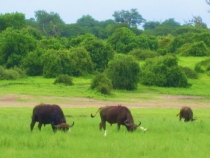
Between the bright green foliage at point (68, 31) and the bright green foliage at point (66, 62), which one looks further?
the bright green foliage at point (68, 31)

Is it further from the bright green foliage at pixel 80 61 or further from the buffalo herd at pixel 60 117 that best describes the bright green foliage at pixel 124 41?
the buffalo herd at pixel 60 117

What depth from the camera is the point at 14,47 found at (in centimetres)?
5441

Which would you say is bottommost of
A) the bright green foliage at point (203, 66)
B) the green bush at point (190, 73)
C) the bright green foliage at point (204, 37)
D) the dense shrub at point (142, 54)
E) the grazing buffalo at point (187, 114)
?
the grazing buffalo at point (187, 114)

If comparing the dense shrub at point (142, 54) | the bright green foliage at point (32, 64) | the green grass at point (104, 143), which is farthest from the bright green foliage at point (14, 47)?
the green grass at point (104, 143)

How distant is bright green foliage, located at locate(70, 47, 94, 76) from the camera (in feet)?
171

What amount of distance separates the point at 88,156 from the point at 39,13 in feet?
338

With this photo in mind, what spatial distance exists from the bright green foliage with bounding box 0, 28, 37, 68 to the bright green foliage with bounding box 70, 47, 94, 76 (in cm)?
573

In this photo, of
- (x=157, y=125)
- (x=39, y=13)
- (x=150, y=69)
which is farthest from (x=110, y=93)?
(x=39, y=13)

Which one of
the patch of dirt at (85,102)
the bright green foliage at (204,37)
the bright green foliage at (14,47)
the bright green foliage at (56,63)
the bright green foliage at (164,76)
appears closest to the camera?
the patch of dirt at (85,102)

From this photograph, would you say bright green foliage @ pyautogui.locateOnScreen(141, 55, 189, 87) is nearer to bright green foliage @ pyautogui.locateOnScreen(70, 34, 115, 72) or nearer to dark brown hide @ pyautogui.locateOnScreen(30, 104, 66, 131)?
bright green foliage @ pyautogui.locateOnScreen(70, 34, 115, 72)

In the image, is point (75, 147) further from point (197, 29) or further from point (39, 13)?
point (39, 13)

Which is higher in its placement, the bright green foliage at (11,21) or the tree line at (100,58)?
the bright green foliage at (11,21)

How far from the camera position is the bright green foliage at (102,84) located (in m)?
39.6

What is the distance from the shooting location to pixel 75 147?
11281 millimetres
